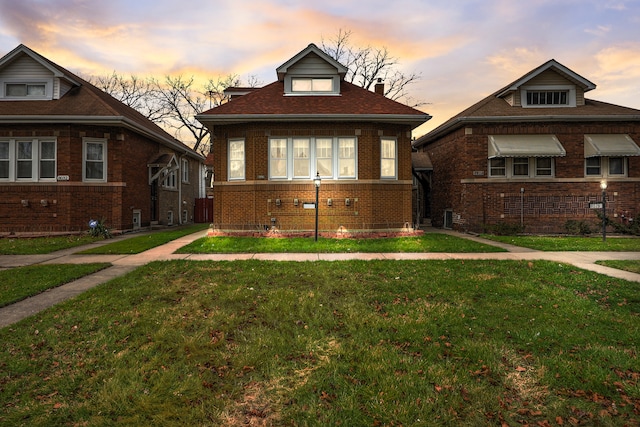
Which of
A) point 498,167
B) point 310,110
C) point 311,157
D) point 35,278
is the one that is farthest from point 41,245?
point 498,167

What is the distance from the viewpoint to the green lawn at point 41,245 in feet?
34.3

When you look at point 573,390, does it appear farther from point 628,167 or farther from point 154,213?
point 154,213

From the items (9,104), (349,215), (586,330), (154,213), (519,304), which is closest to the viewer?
(586,330)

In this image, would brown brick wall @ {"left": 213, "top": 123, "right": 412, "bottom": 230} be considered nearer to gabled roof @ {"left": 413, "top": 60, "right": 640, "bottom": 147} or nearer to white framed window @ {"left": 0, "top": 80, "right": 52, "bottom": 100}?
gabled roof @ {"left": 413, "top": 60, "right": 640, "bottom": 147}

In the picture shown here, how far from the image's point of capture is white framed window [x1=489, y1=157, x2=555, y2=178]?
15938 millimetres

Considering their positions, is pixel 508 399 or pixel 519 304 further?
pixel 519 304

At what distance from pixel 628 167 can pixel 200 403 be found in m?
20.8

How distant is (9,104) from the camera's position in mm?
15141

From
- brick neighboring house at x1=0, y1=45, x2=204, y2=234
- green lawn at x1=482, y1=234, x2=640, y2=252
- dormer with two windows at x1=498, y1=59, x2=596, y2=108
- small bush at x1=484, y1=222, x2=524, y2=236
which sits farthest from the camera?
dormer with two windows at x1=498, y1=59, x2=596, y2=108

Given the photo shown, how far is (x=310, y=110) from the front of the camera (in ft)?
46.0

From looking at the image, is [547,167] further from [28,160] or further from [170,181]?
[28,160]

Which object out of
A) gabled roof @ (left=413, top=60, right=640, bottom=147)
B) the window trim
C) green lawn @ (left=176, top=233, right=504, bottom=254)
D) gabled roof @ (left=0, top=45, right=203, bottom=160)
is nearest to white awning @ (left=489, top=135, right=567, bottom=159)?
gabled roof @ (left=413, top=60, right=640, bottom=147)

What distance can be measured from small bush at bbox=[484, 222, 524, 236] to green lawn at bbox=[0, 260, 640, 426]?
917 cm

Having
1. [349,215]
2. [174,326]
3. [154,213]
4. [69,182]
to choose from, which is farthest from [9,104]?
[174,326]
